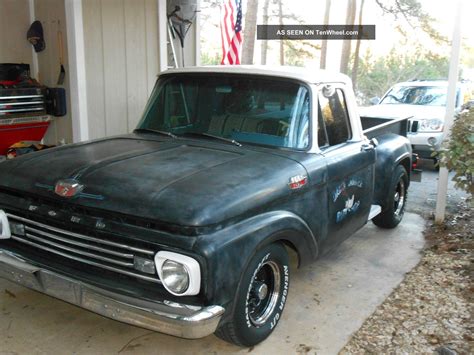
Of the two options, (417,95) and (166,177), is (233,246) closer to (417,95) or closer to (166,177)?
(166,177)

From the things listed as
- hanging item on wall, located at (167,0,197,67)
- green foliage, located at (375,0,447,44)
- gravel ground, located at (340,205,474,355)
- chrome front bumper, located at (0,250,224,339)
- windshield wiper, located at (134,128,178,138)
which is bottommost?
gravel ground, located at (340,205,474,355)

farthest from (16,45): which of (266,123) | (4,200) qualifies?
(266,123)

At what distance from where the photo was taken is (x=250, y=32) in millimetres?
17141

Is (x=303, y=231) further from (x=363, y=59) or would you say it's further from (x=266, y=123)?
(x=363, y=59)

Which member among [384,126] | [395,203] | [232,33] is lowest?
[395,203]

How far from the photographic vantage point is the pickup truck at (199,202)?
8.89ft

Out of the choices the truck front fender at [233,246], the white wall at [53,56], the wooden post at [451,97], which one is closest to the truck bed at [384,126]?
the wooden post at [451,97]

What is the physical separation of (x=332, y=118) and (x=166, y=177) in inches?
72.1

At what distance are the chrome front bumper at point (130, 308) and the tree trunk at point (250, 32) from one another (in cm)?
1487

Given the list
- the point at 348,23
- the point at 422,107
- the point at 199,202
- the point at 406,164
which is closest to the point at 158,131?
the point at 199,202

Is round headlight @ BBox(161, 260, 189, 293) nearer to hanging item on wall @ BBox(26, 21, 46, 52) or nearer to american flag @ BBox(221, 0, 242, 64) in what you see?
hanging item on wall @ BBox(26, 21, 46, 52)

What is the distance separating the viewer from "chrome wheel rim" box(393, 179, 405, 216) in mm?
5965

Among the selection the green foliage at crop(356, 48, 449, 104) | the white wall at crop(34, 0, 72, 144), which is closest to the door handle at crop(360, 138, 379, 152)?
the white wall at crop(34, 0, 72, 144)

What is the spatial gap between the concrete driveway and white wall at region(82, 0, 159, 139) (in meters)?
2.94
